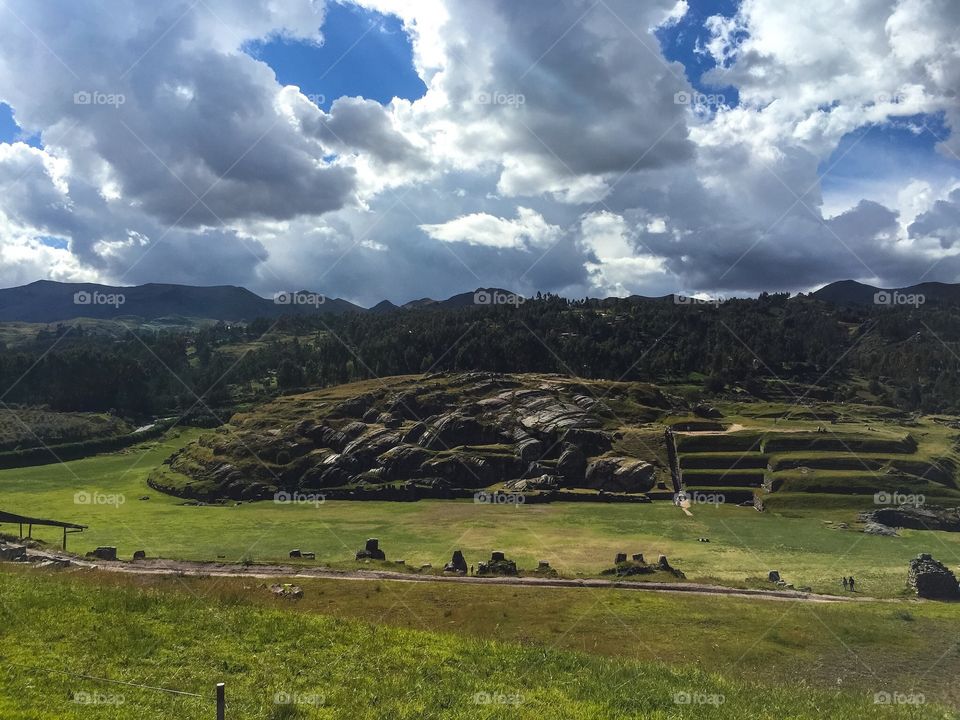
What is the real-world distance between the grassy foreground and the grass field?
25.3 m

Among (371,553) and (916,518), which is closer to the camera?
(371,553)

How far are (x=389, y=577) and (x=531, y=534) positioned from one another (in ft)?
89.7

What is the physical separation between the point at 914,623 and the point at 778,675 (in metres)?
13.5

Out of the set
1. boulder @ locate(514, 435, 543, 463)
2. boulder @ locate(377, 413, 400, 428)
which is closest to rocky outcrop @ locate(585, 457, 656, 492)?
boulder @ locate(514, 435, 543, 463)

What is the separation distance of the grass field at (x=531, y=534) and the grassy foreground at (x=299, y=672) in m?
25.3

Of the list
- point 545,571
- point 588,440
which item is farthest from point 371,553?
point 588,440

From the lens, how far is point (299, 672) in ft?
57.4

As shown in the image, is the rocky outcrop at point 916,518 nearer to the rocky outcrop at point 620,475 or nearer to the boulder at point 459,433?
the rocky outcrop at point 620,475

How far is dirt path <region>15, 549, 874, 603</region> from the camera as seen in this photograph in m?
39.4

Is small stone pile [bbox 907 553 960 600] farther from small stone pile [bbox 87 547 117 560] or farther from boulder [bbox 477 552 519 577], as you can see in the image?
small stone pile [bbox 87 547 117 560]

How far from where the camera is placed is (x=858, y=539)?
64.4 m

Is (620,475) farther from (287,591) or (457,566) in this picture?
(287,591)

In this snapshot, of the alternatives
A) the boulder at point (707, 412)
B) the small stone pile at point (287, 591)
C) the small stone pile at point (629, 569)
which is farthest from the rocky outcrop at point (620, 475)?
the small stone pile at point (287, 591)

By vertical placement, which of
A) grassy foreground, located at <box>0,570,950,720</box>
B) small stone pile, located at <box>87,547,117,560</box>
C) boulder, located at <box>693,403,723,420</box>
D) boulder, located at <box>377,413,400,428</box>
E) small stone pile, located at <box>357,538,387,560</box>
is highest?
boulder, located at <box>693,403,723,420</box>
